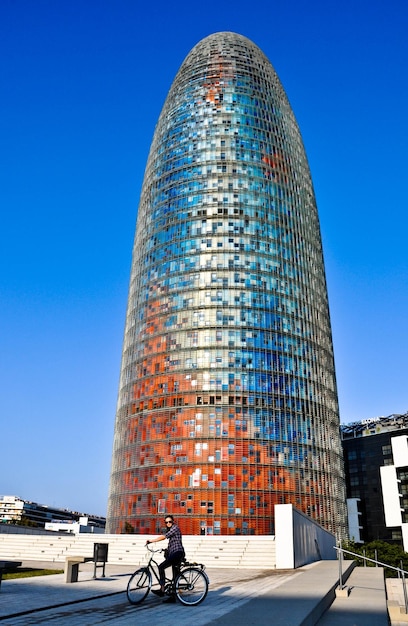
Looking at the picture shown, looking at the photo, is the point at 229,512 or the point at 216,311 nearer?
the point at 229,512

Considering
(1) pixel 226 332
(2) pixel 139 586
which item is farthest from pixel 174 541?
(1) pixel 226 332

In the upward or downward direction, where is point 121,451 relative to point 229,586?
upward

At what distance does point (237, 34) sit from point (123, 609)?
453ft

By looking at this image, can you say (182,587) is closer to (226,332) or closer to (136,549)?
(136,549)

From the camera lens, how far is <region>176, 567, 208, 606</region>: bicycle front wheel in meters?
14.4

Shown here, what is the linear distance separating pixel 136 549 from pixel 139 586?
23.8 metres

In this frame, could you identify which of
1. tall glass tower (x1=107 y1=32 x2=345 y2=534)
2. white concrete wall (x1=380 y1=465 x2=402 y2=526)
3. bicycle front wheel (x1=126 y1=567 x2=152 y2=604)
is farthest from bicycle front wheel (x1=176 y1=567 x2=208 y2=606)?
white concrete wall (x1=380 y1=465 x2=402 y2=526)

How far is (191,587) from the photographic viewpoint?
582 inches

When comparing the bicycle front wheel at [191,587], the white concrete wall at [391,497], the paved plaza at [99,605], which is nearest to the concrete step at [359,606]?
the paved plaza at [99,605]

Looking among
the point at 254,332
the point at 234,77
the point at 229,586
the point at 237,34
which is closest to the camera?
the point at 229,586

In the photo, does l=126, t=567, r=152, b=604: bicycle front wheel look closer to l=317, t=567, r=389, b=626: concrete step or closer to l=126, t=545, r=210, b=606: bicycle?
l=126, t=545, r=210, b=606: bicycle

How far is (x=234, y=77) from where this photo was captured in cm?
11388

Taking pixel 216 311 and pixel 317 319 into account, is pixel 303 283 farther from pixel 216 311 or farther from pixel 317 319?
pixel 216 311

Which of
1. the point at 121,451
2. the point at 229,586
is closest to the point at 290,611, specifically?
the point at 229,586
